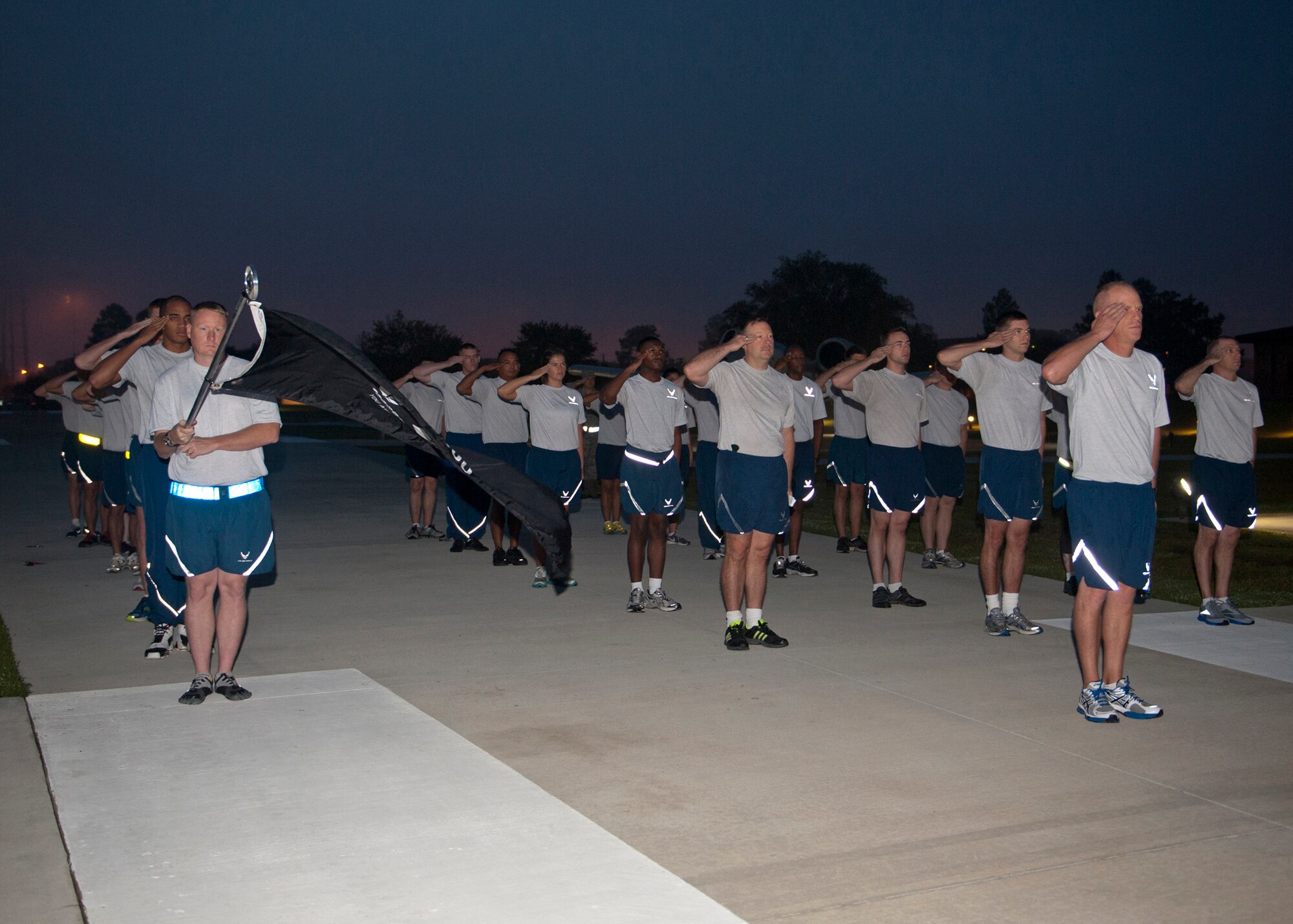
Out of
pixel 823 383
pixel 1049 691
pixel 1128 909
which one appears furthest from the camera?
pixel 823 383

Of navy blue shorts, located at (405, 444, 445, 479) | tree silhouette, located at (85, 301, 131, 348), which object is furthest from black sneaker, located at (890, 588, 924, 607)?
tree silhouette, located at (85, 301, 131, 348)

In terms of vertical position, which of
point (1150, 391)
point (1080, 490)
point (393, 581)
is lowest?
point (393, 581)

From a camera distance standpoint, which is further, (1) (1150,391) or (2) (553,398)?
(2) (553,398)

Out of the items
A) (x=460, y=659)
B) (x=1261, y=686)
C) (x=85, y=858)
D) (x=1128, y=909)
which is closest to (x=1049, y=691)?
(x=1261, y=686)

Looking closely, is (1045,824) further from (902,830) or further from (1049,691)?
(1049,691)

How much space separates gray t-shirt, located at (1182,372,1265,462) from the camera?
26.0ft

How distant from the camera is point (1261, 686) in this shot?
6.24 metres

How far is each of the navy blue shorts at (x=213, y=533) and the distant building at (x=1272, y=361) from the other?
63336mm

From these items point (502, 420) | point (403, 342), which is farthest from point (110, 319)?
point (502, 420)

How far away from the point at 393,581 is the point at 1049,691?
5.73m

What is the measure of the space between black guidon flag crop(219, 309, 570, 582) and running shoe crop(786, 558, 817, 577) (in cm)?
488

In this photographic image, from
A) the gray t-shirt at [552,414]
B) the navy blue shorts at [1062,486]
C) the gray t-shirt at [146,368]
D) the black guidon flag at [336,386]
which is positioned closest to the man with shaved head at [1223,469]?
the navy blue shorts at [1062,486]

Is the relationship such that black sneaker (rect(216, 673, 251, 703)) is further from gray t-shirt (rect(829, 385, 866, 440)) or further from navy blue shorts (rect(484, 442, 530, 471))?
gray t-shirt (rect(829, 385, 866, 440))

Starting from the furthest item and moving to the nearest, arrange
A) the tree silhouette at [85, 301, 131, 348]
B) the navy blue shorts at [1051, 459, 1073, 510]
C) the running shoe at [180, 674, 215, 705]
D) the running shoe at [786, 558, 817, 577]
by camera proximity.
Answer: the tree silhouette at [85, 301, 131, 348]
the running shoe at [786, 558, 817, 577]
the navy blue shorts at [1051, 459, 1073, 510]
the running shoe at [180, 674, 215, 705]
